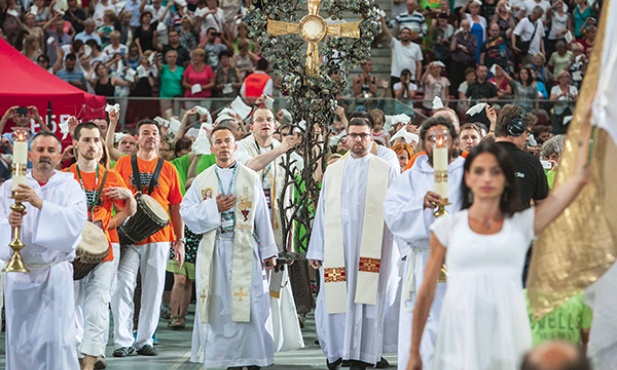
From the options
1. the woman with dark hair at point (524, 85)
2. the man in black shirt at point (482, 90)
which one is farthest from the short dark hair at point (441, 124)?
the woman with dark hair at point (524, 85)

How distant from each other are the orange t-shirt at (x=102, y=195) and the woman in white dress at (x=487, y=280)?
4798mm

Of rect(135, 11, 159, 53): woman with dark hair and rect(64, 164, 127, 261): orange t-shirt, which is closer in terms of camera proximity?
rect(64, 164, 127, 261): orange t-shirt


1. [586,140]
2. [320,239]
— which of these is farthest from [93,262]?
[586,140]

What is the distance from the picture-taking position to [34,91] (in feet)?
Answer: 43.5

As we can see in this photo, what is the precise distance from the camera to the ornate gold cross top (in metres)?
11.3

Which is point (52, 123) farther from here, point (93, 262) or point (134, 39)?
point (134, 39)

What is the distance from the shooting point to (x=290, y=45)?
452 inches

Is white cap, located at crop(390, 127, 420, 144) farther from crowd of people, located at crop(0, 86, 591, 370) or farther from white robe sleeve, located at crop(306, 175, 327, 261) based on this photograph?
white robe sleeve, located at crop(306, 175, 327, 261)

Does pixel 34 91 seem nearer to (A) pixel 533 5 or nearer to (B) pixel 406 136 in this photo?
(B) pixel 406 136

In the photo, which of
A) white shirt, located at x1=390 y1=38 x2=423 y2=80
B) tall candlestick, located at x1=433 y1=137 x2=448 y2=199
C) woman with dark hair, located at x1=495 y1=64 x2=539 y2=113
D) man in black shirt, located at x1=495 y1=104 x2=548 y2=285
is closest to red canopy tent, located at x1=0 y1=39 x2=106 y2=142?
man in black shirt, located at x1=495 y1=104 x2=548 y2=285

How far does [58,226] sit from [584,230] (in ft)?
13.3

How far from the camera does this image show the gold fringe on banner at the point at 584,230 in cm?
548

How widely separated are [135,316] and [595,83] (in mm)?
8357

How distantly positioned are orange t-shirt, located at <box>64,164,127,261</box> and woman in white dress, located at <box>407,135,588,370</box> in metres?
4.80
